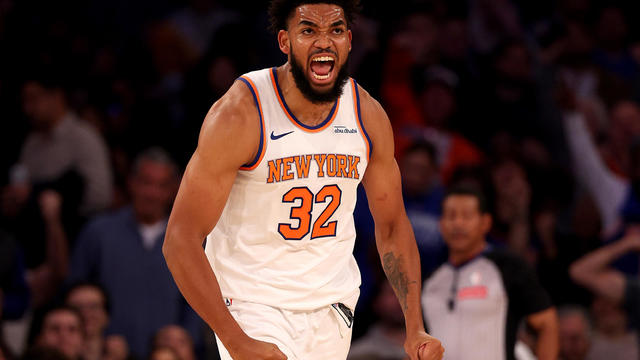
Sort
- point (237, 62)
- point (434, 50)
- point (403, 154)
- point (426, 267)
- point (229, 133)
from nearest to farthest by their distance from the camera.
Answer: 1. point (229, 133)
2. point (426, 267)
3. point (403, 154)
4. point (237, 62)
5. point (434, 50)

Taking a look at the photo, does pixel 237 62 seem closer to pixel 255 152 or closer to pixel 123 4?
pixel 123 4

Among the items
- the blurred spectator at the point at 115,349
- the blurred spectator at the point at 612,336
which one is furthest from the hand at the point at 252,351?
the blurred spectator at the point at 612,336

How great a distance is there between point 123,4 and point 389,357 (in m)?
4.50

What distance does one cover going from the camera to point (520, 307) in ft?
17.7

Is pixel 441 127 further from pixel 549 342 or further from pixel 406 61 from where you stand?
pixel 549 342

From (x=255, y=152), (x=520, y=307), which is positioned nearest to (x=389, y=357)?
(x=520, y=307)

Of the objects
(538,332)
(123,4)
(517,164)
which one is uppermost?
(123,4)

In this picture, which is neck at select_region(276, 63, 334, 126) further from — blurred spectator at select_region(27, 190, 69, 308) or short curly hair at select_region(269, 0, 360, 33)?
blurred spectator at select_region(27, 190, 69, 308)

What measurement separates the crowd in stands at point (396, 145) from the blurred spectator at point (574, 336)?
1cm

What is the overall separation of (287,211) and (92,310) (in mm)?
2863

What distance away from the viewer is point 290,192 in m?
3.64

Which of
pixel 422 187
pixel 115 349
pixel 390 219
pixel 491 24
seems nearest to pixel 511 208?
pixel 422 187

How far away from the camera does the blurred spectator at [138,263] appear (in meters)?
6.41

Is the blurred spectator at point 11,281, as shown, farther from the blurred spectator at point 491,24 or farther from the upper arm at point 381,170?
the blurred spectator at point 491,24
